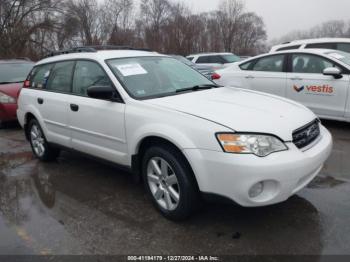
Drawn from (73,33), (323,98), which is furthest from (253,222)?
(73,33)

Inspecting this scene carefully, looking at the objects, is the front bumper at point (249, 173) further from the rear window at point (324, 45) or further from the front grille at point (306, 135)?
the rear window at point (324, 45)

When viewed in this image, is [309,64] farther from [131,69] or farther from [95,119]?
[95,119]

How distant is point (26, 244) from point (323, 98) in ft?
17.7

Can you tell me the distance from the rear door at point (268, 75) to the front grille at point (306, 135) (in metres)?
3.61

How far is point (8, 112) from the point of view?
769cm

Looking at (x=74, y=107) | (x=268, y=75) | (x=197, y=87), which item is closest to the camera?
(x=197, y=87)

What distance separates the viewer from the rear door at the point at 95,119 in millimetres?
3727

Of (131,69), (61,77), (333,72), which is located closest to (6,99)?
(61,77)

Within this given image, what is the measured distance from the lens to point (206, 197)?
117 inches

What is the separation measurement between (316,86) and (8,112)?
21.0 ft

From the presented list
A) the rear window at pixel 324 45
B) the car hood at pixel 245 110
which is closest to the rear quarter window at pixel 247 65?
the rear window at pixel 324 45

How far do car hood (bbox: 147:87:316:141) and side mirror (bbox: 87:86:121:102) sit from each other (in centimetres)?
44

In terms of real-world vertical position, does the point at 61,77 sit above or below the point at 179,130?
above

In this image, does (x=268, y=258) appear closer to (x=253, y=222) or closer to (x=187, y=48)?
(x=253, y=222)
